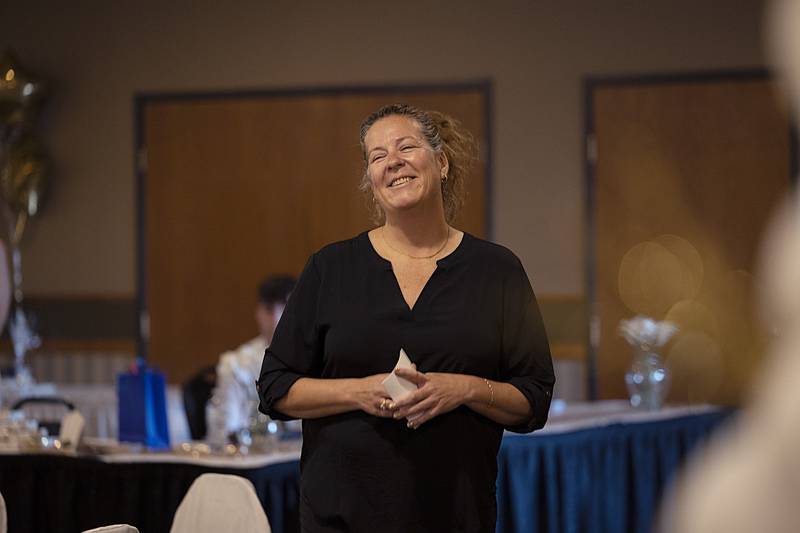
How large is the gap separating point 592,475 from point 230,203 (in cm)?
389

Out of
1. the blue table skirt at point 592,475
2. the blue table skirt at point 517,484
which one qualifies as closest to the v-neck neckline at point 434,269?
the blue table skirt at point 517,484

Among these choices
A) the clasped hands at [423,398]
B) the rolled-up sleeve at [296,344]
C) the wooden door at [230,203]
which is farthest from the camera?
the wooden door at [230,203]

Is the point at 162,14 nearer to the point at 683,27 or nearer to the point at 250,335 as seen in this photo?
the point at 250,335

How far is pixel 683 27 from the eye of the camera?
22.1 feet

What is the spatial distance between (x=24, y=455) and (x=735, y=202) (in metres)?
4.45

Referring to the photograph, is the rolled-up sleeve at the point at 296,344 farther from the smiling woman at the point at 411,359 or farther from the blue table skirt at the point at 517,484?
the blue table skirt at the point at 517,484

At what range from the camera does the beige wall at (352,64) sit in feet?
22.2

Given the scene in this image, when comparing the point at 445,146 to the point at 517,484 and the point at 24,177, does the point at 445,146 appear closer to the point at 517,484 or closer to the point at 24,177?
the point at 517,484

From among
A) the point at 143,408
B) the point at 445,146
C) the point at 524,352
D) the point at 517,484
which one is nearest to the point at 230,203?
the point at 143,408

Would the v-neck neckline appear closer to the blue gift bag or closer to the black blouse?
the black blouse

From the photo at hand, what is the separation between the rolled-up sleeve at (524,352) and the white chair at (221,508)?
642 millimetres

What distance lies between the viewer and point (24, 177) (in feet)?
24.4

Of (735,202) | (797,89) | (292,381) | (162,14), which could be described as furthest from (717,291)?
(797,89)

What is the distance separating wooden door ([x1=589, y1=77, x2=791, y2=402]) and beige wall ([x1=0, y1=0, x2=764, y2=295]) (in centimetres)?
16
